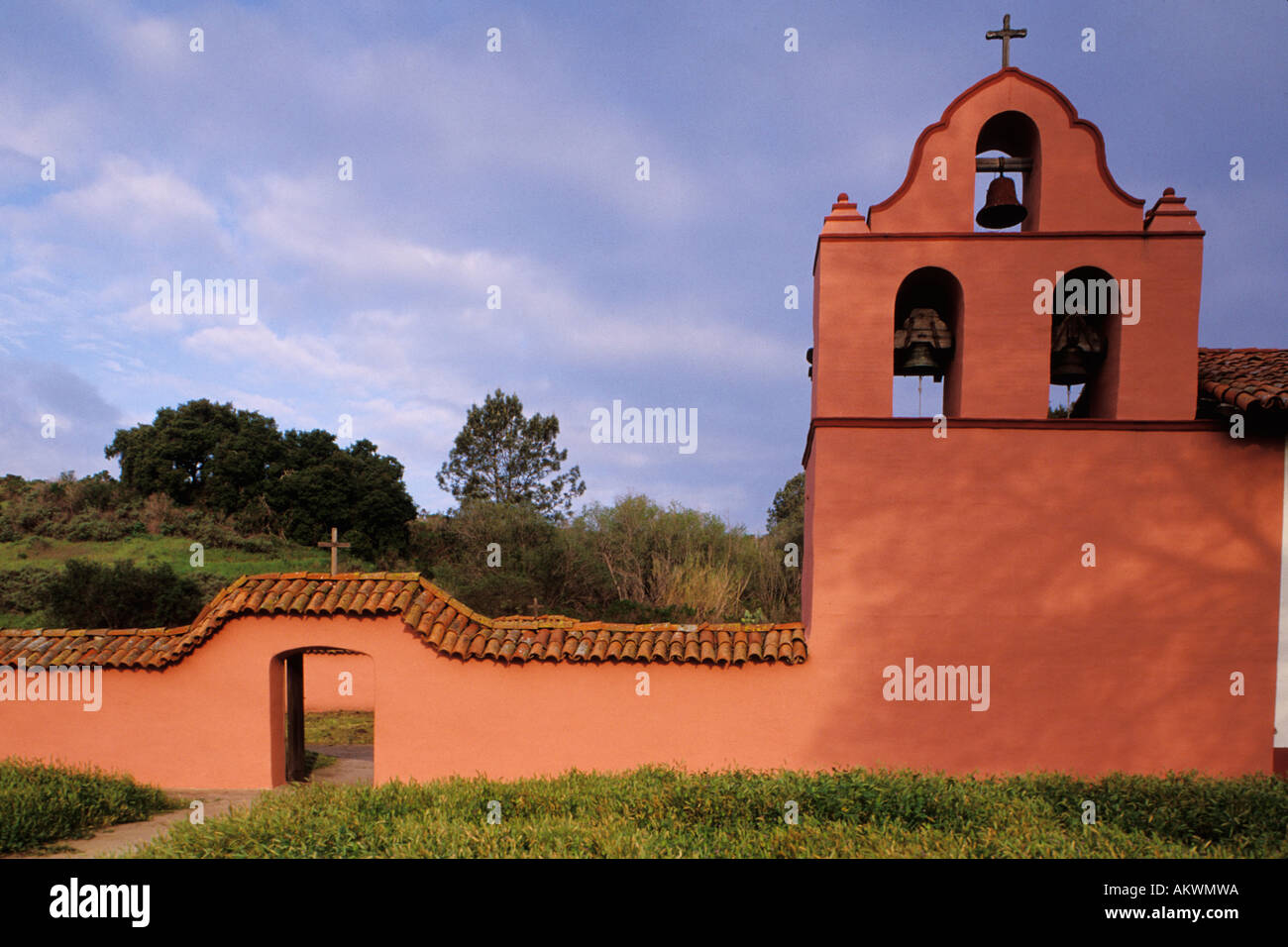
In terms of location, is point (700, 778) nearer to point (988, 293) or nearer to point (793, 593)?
point (988, 293)

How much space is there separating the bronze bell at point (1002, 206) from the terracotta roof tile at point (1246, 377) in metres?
2.81

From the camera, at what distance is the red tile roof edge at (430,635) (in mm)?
6820

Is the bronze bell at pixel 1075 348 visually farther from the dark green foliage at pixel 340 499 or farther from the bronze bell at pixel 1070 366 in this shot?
the dark green foliage at pixel 340 499

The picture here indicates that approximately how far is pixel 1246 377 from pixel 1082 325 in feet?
5.78

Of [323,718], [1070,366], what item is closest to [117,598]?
[323,718]

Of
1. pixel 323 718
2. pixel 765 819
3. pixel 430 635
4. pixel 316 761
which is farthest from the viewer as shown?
pixel 323 718

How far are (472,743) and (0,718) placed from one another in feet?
19.6

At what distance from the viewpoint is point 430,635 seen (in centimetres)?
689

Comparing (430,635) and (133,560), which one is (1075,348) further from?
(133,560)

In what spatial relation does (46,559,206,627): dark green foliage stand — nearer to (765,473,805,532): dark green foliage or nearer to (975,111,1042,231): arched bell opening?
(975,111,1042,231): arched bell opening

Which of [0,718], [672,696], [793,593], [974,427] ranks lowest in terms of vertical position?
[793,593]

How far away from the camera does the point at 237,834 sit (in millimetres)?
4625

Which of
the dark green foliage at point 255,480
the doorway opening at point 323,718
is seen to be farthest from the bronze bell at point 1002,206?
the dark green foliage at point 255,480
